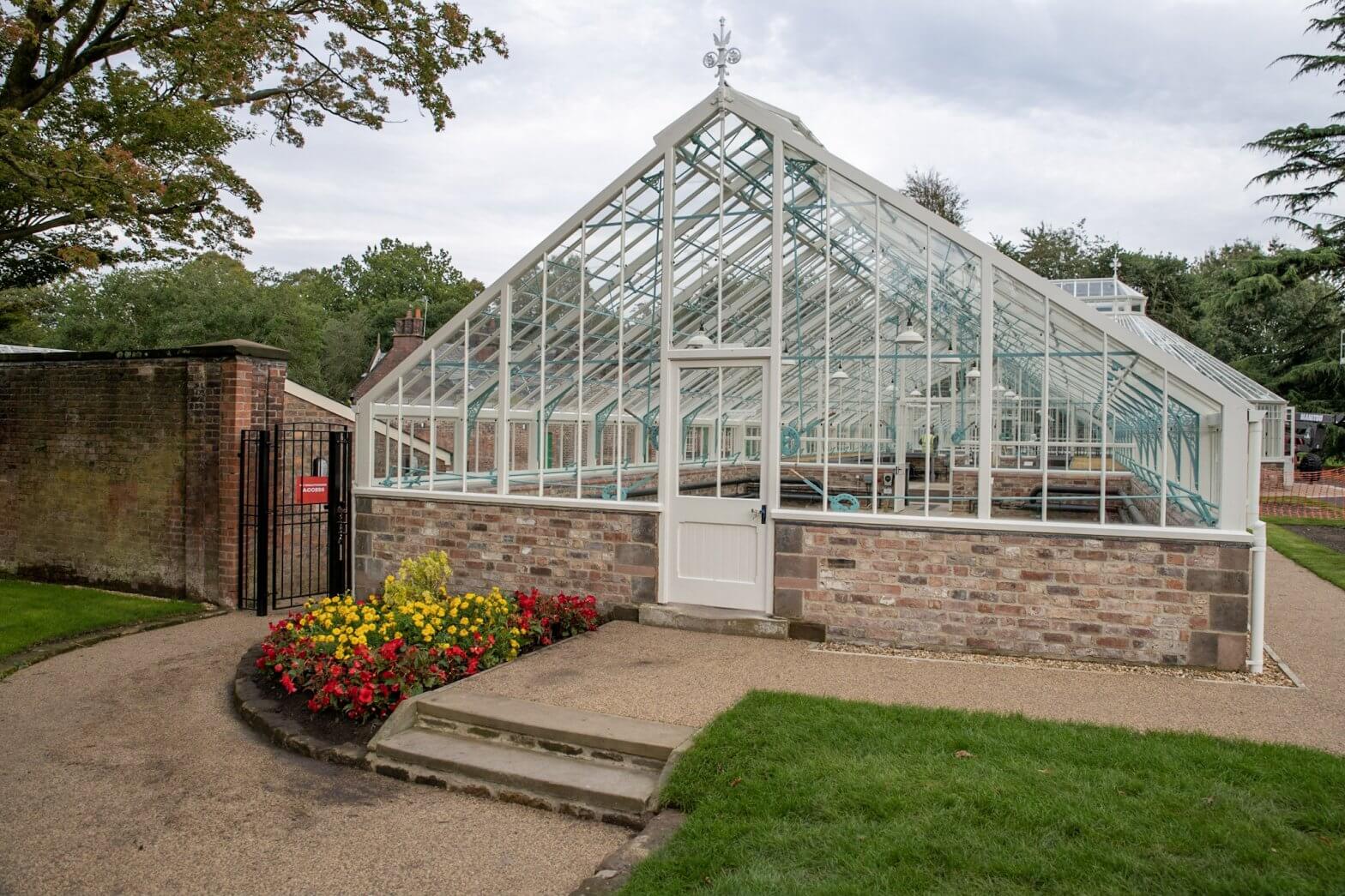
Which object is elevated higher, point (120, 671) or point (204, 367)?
point (204, 367)

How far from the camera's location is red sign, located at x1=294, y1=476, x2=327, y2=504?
949 cm

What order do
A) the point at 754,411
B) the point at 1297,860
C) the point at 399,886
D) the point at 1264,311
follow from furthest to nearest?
the point at 1264,311 → the point at 754,411 → the point at 399,886 → the point at 1297,860

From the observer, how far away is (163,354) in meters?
9.96

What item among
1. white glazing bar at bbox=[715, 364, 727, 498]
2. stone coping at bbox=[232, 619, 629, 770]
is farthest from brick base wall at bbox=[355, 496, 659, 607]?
stone coping at bbox=[232, 619, 629, 770]

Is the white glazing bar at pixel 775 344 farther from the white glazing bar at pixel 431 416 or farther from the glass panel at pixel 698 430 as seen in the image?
the white glazing bar at pixel 431 416

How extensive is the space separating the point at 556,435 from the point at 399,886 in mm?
6952

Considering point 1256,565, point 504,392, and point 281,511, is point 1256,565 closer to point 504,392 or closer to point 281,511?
point 504,392

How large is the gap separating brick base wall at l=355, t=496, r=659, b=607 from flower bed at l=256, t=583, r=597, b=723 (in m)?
0.49

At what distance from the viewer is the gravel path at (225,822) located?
12.8 ft

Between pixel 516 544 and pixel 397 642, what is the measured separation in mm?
2527

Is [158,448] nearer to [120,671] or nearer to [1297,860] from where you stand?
[120,671]

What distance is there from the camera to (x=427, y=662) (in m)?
6.12

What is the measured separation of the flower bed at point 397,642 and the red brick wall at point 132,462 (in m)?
3.17

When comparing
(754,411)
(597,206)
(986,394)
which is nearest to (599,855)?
(986,394)
